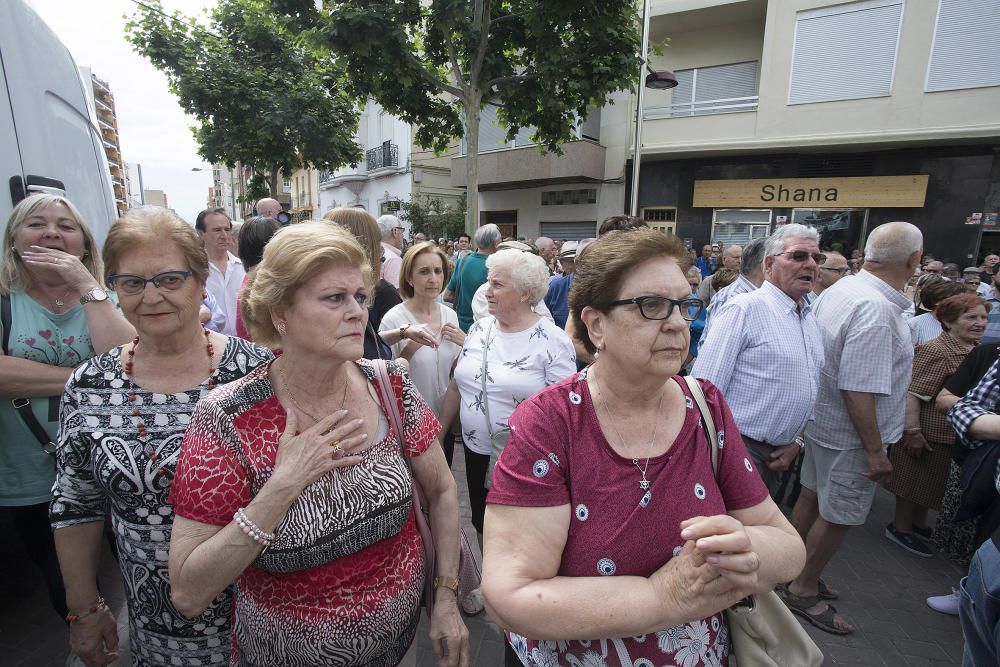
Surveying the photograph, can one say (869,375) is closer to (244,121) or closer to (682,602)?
(682,602)

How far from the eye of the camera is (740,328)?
2.79 metres

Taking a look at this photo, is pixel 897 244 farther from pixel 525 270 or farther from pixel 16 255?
pixel 16 255

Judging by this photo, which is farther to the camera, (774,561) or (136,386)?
(136,386)

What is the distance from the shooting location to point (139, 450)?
5.26 ft

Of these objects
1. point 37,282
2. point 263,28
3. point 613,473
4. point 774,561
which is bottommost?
point 774,561

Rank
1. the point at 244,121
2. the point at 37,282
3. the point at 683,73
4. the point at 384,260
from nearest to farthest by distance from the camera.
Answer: the point at 37,282 < the point at 384,260 < the point at 244,121 < the point at 683,73

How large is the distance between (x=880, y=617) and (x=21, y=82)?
5866 millimetres

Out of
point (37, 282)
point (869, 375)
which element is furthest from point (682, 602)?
point (37, 282)

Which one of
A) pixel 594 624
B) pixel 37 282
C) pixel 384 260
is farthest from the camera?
pixel 384 260

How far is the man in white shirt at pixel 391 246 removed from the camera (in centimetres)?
465

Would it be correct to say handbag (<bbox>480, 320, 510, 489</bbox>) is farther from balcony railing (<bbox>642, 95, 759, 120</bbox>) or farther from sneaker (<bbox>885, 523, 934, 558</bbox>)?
balcony railing (<bbox>642, 95, 759, 120</bbox>)

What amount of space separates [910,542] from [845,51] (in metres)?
13.7

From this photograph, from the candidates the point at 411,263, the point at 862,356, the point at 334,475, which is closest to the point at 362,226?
the point at 411,263

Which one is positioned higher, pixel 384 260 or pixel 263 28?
pixel 263 28
